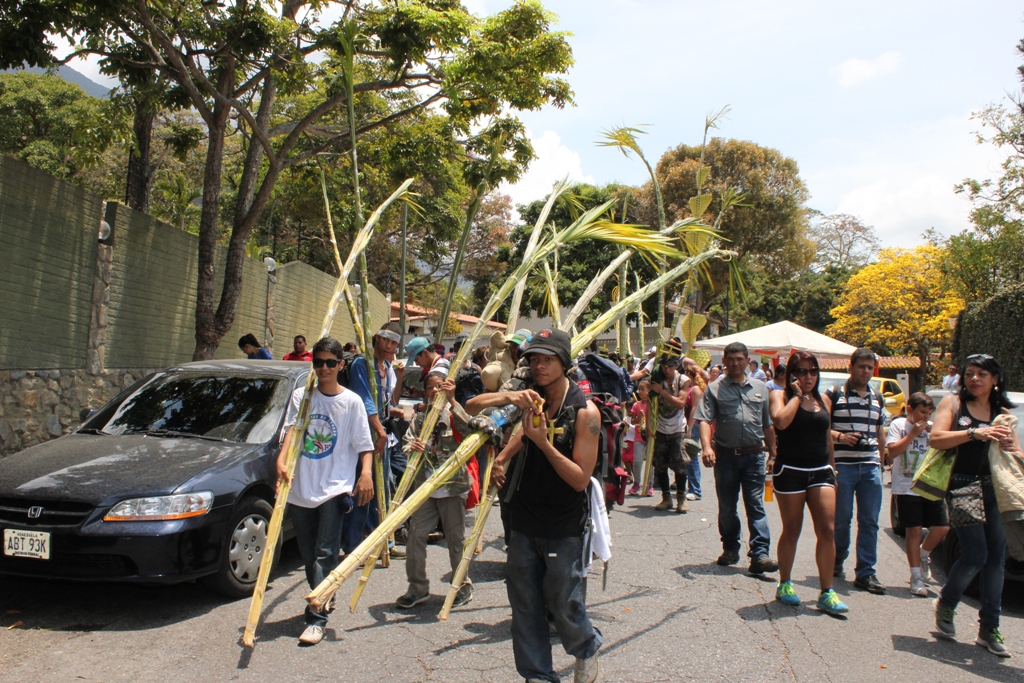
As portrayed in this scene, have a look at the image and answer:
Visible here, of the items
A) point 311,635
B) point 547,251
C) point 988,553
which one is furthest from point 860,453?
point 311,635

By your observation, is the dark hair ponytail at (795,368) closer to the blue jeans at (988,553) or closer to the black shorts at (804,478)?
the black shorts at (804,478)

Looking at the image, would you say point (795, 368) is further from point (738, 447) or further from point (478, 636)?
point (478, 636)

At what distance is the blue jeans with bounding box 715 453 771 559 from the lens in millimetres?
6215

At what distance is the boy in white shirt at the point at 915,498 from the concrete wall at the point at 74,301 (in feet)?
30.5

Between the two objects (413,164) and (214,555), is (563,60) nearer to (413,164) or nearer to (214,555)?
(413,164)

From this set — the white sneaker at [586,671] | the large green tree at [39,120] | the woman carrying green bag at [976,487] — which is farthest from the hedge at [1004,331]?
the large green tree at [39,120]

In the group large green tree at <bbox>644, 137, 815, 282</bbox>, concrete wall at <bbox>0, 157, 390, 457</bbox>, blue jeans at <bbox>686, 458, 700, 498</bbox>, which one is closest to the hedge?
large green tree at <bbox>644, 137, 815, 282</bbox>

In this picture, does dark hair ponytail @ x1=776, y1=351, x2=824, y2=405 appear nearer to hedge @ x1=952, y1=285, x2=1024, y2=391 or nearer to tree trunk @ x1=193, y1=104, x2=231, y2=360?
tree trunk @ x1=193, y1=104, x2=231, y2=360

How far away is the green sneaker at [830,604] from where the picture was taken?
515 cm

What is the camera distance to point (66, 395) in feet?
33.4

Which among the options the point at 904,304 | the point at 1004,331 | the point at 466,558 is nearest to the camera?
the point at 466,558

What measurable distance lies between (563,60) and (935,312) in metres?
27.5

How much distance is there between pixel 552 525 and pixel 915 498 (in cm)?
372

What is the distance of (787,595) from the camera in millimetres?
5359
